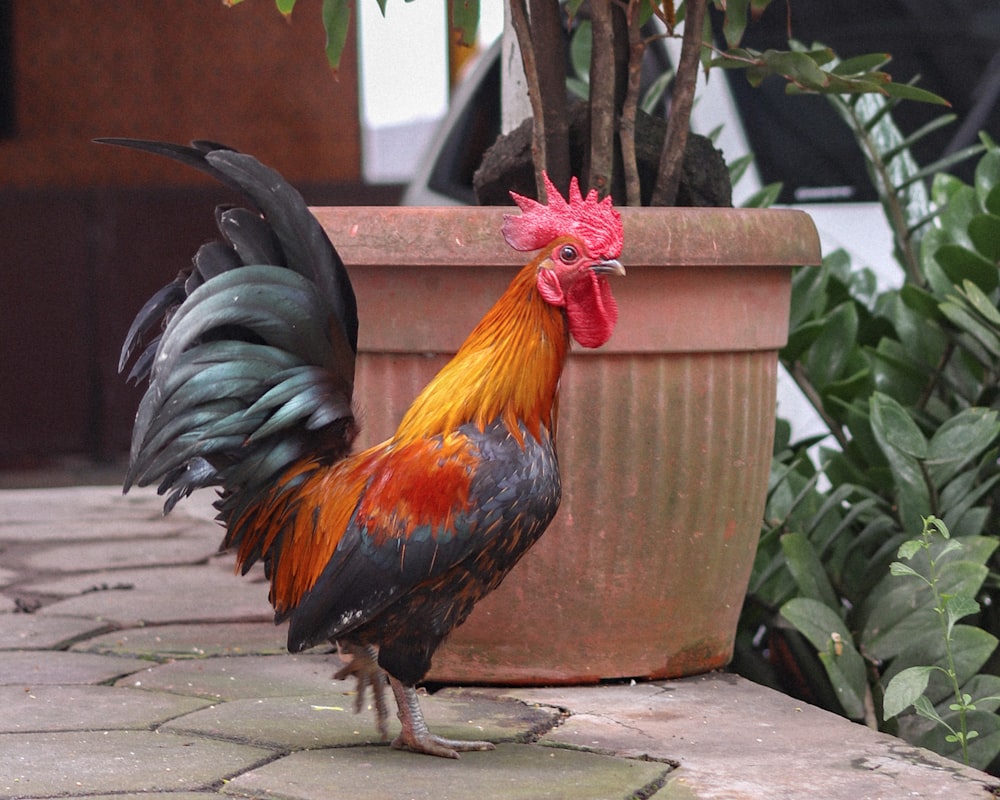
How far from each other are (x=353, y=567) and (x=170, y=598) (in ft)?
5.99

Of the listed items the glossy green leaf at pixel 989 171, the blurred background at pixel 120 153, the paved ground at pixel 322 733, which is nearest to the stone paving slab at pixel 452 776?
the paved ground at pixel 322 733

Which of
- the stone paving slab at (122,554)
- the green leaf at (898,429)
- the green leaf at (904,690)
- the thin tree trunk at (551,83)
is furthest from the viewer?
the stone paving slab at (122,554)

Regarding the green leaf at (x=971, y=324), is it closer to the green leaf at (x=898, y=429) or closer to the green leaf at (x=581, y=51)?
the green leaf at (x=898, y=429)

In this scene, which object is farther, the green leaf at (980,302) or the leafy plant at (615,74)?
the green leaf at (980,302)

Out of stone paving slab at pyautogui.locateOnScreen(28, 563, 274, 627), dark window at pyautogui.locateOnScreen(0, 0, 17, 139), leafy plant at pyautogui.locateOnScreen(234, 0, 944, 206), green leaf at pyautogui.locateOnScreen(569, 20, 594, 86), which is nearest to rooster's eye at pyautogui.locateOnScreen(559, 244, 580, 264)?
leafy plant at pyautogui.locateOnScreen(234, 0, 944, 206)

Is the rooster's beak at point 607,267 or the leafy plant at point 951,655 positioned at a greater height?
the rooster's beak at point 607,267

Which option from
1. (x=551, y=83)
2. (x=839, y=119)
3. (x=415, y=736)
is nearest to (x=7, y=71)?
(x=839, y=119)

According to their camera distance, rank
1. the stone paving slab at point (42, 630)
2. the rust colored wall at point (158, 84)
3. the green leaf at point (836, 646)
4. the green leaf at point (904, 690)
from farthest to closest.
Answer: the rust colored wall at point (158, 84) → the stone paving slab at point (42, 630) → the green leaf at point (836, 646) → the green leaf at point (904, 690)

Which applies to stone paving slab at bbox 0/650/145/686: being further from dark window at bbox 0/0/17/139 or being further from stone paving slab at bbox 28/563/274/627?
dark window at bbox 0/0/17/139

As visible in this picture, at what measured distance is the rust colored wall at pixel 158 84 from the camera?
8000 millimetres

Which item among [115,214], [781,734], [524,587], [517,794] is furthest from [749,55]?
[115,214]

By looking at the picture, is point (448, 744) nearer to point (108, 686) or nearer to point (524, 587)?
point (524, 587)

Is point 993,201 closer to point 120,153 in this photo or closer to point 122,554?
point 122,554

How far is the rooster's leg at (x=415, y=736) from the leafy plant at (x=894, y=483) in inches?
31.8
